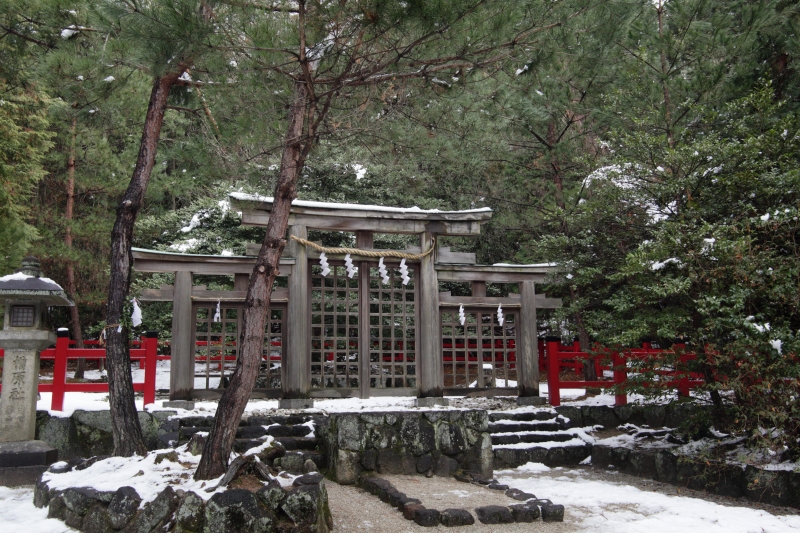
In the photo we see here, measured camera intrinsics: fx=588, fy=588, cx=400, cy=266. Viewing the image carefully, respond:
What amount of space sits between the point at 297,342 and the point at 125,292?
313 centimetres

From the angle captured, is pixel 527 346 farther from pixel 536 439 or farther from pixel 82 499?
pixel 82 499

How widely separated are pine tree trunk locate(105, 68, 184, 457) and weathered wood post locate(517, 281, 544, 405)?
20.7 ft

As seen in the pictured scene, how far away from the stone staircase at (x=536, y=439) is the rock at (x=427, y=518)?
3011 mm

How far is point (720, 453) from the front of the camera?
661 centimetres

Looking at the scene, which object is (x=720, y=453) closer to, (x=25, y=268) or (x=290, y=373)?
(x=290, y=373)

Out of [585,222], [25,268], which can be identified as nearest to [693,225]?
[585,222]

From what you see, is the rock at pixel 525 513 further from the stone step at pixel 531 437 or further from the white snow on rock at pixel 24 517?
the white snow on rock at pixel 24 517

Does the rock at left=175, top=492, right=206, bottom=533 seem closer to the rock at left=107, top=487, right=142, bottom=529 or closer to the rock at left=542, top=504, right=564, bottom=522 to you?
the rock at left=107, top=487, right=142, bottom=529

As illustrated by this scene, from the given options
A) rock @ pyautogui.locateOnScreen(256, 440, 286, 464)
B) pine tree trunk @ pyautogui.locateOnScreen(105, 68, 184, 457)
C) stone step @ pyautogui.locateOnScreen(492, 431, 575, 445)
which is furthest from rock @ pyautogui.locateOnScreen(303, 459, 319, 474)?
stone step @ pyautogui.locateOnScreen(492, 431, 575, 445)

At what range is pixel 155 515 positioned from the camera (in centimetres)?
448

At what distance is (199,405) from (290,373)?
4.60 feet

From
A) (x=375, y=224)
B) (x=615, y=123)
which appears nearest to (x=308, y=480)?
(x=375, y=224)

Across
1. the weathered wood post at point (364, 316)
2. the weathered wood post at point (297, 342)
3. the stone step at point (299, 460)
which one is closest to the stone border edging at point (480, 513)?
the stone step at point (299, 460)

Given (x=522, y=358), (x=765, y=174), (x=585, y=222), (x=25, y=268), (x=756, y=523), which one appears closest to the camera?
(x=756, y=523)
